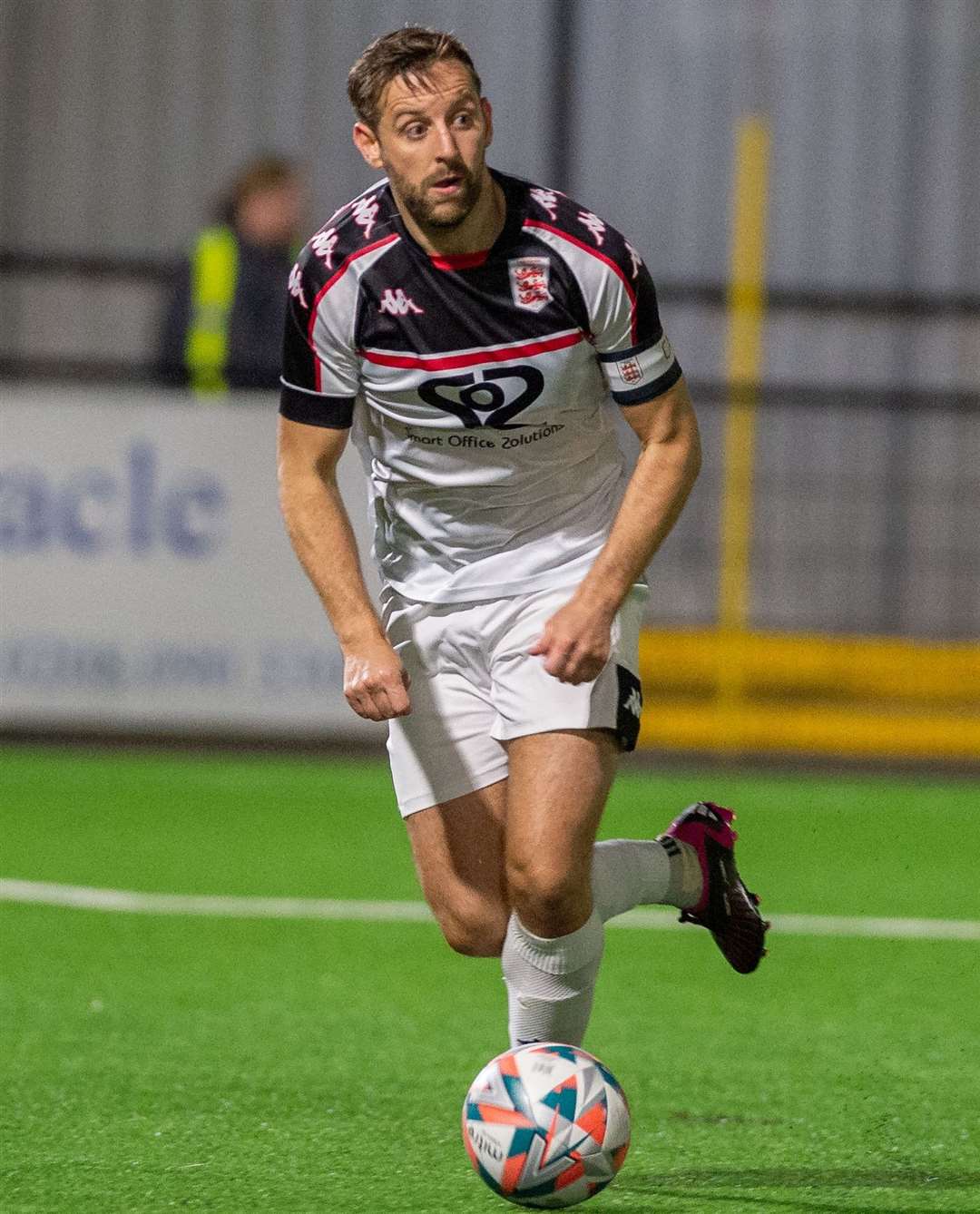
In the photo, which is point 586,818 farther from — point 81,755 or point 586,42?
point 586,42

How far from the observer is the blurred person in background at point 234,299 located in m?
10.3

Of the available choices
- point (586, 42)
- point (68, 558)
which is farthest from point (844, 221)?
point (68, 558)

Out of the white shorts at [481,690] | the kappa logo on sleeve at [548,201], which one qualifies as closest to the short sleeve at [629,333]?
the kappa logo on sleeve at [548,201]

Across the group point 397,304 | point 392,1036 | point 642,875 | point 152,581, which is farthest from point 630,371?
point 152,581

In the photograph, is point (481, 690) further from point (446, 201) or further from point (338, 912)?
point (338, 912)

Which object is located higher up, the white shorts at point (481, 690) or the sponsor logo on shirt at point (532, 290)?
the sponsor logo on shirt at point (532, 290)

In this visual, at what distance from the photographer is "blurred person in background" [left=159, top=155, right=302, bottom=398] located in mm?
10328

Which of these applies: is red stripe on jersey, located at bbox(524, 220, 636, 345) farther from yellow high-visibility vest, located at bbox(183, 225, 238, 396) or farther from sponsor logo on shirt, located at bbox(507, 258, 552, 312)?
yellow high-visibility vest, located at bbox(183, 225, 238, 396)

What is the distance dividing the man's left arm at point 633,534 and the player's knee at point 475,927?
59 cm

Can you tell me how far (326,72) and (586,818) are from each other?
356 inches

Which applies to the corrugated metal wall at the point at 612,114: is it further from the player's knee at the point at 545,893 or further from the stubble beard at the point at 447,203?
the player's knee at the point at 545,893

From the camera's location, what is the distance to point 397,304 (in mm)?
4164

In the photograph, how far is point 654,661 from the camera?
10797mm

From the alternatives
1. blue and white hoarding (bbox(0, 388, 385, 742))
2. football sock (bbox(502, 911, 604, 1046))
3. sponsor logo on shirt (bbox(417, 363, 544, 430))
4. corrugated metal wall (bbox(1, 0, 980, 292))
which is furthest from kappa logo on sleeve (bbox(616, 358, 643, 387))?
corrugated metal wall (bbox(1, 0, 980, 292))
